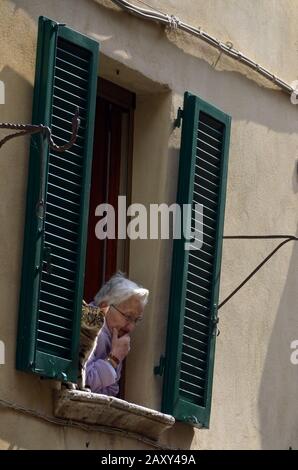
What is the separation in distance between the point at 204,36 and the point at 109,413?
→ 2.20m

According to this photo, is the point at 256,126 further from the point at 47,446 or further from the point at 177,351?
the point at 47,446

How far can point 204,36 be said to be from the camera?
1193 centimetres

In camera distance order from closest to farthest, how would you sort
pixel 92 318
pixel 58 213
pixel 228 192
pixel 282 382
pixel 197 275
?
pixel 58 213, pixel 92 318, pixel 197 275, pixel 228 192, pixel 282 382

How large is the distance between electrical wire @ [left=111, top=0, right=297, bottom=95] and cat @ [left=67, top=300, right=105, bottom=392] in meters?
1.54

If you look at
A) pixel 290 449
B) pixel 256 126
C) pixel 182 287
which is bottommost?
pixel 290 449

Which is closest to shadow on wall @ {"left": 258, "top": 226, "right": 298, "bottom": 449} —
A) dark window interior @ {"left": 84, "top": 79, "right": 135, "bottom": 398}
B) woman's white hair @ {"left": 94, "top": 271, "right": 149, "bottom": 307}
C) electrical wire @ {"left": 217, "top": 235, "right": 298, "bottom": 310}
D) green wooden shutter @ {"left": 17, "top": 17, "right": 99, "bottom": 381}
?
electrical wire @ {"left": 217, "top": 235, "right": 298, "bottom": 310}

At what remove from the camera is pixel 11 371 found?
10.3 m

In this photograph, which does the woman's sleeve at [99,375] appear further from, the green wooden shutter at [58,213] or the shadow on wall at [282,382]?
the shadow on wall at [282,382]

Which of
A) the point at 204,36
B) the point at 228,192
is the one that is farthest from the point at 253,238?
the point at 204,36

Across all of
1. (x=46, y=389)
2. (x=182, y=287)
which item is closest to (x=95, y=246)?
(x=182, y=287)

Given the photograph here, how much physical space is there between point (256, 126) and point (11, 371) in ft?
8.88

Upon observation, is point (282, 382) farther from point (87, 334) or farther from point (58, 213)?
point (58, 213)

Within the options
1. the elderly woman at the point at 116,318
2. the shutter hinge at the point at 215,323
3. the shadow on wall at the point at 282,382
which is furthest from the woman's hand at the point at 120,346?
the shadow on wall at the point at 282,382

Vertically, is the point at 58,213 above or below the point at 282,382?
above
